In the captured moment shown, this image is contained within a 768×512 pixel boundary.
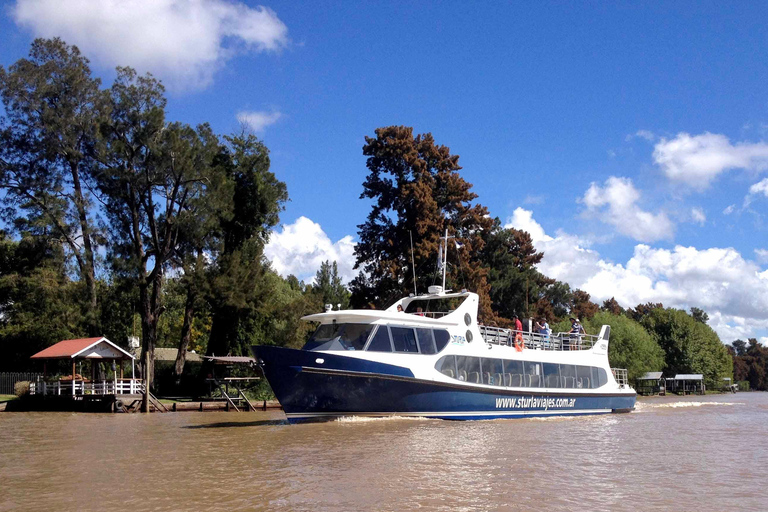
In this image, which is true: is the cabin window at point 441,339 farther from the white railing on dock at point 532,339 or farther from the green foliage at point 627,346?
the green foliage at point 627,346

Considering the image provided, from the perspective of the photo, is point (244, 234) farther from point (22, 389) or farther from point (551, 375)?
point (551, 375)

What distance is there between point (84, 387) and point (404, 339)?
19.4 metres

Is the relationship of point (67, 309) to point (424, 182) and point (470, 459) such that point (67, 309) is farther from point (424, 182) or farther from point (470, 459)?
point (470, 459)

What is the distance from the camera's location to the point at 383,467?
46.5 ft

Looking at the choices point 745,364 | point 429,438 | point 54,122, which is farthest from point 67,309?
point 745,364

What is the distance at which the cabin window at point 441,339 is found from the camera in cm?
2381

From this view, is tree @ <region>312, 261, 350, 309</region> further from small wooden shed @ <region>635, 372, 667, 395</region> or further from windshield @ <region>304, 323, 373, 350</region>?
windshield @ <region>304, 323, 373, 350</region>

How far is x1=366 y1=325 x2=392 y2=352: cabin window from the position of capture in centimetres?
2244

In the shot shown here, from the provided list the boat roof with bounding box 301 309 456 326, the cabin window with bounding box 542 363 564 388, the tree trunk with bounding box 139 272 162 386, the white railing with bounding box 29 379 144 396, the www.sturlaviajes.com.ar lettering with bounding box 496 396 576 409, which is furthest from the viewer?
the tree trunk with bounding box 139 272 162 386

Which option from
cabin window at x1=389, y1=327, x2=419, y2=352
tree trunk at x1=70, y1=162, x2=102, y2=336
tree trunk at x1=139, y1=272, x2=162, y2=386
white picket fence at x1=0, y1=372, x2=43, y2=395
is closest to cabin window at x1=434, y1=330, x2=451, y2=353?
cabin window at x1=389, y1=327, x2=419, y2=352

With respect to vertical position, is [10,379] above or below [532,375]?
below

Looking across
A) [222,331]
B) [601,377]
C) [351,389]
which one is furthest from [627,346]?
[351,389]

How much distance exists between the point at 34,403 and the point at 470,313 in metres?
21.6

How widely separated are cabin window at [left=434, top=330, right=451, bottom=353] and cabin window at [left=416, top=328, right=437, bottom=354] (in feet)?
0.61
